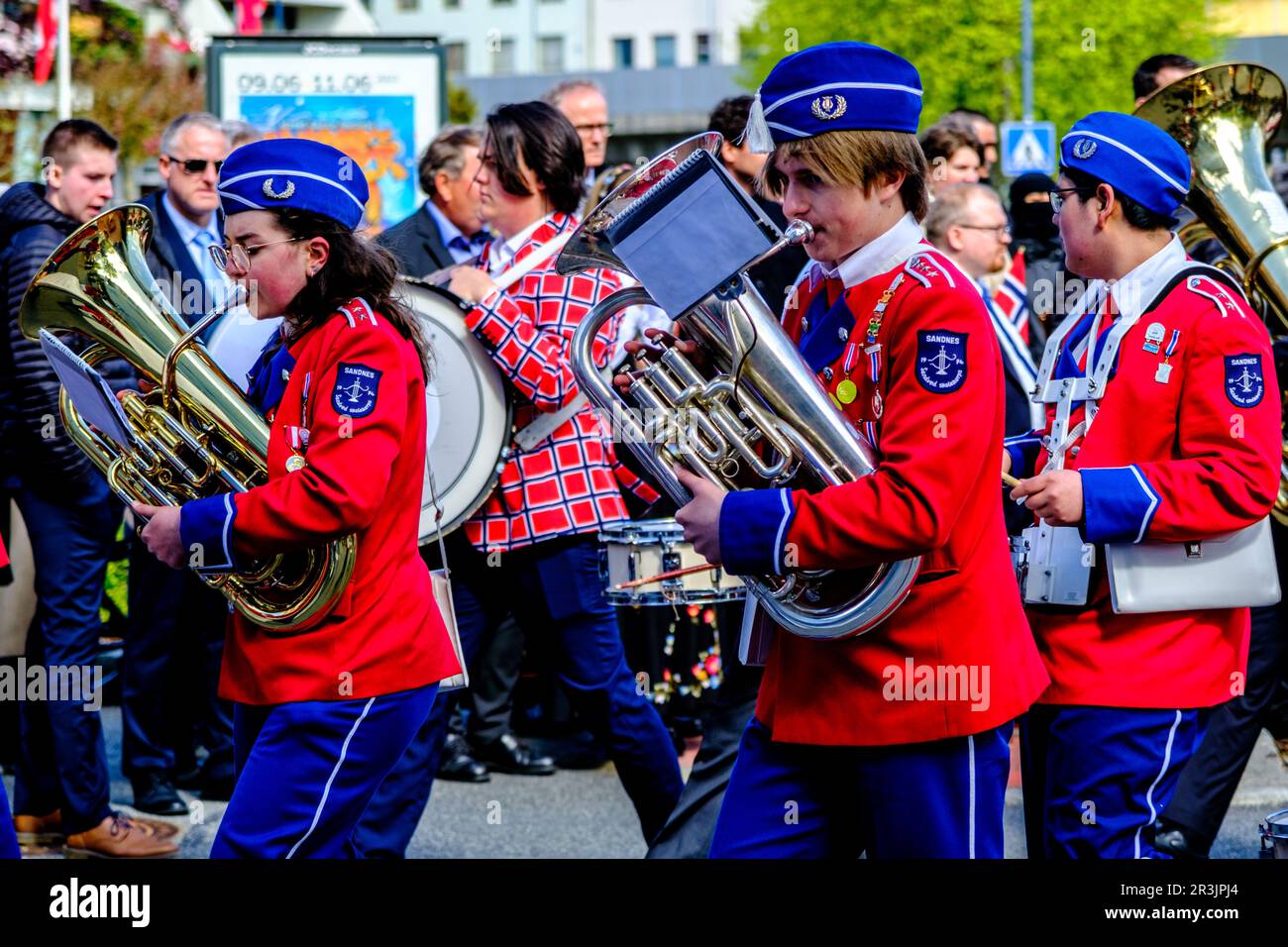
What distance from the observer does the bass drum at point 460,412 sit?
5500 millimetres

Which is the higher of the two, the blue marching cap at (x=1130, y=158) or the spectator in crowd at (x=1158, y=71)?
the spectator in crowd at (x=1158, y=71)

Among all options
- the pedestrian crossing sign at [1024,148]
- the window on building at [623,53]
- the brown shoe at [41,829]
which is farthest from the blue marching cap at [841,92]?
the window on building at [623,53]

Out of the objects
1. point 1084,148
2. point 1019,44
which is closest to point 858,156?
point 1084,148

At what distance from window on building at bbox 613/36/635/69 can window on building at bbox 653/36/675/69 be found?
4.04 ft

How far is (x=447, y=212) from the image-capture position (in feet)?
25.4

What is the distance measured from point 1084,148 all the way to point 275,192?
1673 mm

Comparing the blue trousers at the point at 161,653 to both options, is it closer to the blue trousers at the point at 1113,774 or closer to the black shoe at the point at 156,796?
the black shoe at the point at 156,796

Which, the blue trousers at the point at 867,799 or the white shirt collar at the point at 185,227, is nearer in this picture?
the blue trousers at the point at 867,799

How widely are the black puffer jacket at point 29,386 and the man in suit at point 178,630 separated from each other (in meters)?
0.56

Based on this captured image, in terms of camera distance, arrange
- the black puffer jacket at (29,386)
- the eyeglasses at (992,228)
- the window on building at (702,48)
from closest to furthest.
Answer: the black puffer jacket at (29,386), the eyeglasses at (992,228), the window on building at (702,48)

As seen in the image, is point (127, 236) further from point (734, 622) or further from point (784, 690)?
point (734, 622)
